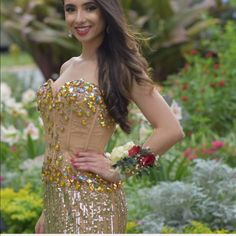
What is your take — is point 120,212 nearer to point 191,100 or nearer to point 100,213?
point 100,213

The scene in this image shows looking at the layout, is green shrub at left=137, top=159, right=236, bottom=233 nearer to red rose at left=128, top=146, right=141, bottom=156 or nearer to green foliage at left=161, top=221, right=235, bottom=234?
green foliage at left=161, top=221, right=235, bottom=234

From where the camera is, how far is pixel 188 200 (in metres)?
5.24

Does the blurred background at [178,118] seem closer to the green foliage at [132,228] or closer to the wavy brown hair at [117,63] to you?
the green foliage at [132,228]

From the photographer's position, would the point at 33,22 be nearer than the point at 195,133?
No

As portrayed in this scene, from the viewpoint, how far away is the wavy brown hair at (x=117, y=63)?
3266mm

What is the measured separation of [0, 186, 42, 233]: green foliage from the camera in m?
5.64

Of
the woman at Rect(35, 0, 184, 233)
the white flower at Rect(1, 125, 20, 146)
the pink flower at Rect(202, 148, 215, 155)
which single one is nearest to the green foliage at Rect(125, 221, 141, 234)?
the pink flower at Rect(202, 148, 215, 155)

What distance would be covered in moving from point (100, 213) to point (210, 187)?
7.47 ft

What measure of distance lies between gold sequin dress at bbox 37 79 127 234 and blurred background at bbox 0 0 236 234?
754mm

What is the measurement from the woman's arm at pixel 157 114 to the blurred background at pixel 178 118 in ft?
2.26

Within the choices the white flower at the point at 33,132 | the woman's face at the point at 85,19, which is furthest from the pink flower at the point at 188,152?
the woman's face at the point at 85,19

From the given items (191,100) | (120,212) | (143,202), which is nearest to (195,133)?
(191,100)

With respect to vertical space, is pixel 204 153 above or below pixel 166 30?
below

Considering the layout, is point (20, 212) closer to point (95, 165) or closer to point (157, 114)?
point (95, 165)
